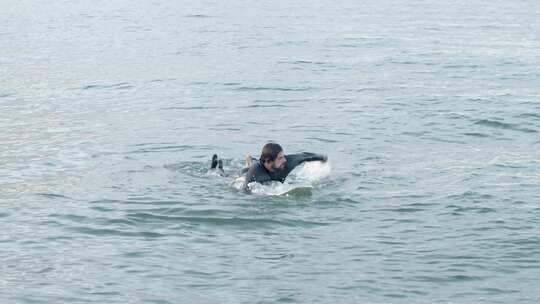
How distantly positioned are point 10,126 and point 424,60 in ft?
52.9

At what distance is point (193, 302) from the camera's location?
12500 mm

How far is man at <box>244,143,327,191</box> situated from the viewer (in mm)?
16859

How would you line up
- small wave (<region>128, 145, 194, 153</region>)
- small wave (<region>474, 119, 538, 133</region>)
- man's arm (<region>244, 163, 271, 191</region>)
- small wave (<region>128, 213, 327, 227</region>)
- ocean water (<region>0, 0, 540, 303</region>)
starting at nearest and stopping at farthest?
ocean water (<region>0, 0, 540, 303</region>) < small wave (<region>128, 213, 327, 227</region>) < man's arm (<region>244, 163, 271, 191</region>) < small wave (<region>128, 145, 194, 153</region>) < small wave (<region>474, 119, 538, 133</region>)

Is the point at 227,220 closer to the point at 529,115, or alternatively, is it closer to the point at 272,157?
the point at 272,157

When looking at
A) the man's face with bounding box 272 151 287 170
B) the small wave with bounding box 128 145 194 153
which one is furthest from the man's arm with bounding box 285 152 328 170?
the small wave with bounding box 128 145 194 153

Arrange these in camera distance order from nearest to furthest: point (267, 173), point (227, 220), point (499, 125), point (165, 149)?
Result: point (227, 220), point (267, 173), point (165, 149), point (499, 125)

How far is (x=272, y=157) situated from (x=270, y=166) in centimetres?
19

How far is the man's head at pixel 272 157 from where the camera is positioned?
55.2 ft

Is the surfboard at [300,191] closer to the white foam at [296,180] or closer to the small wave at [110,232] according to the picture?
the white foam at [296,180]

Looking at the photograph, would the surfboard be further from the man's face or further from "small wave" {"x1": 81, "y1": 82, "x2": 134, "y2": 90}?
"small wave" {"x1": 81, "y1": 82, "x2": 134, "y2": 90}

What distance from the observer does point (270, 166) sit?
55.7 feet

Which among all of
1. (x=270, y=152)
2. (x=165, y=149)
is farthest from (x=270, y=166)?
(x=165, y=149)

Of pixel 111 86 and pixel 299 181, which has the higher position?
pixel 111 86

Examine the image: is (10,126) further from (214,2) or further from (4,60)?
(214,2)
